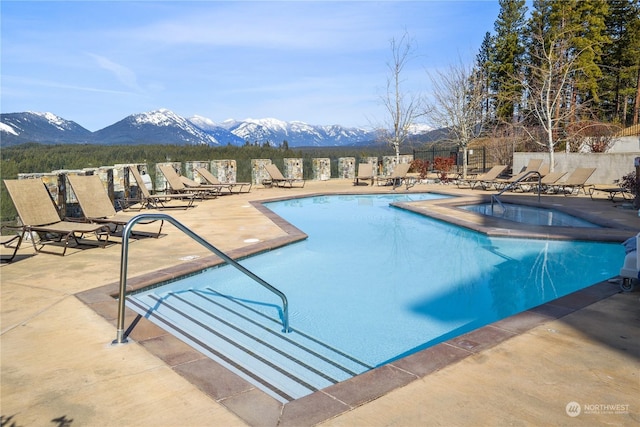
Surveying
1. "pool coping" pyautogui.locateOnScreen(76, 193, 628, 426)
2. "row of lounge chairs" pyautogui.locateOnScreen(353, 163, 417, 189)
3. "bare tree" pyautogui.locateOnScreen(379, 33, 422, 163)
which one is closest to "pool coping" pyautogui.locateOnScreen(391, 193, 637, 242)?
"pool coping" pyautogui.locateOnScreen(76, 193, 628, 426)

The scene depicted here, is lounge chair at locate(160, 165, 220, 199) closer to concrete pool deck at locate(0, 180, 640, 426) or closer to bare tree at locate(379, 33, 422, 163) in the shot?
concrete pool deck at locate(0, 180, 640, 426)

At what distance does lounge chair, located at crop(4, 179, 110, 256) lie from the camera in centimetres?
627

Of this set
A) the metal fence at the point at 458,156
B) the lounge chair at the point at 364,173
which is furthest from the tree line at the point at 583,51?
the lounge chair at the point at 364,173

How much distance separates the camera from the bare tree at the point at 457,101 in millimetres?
22422

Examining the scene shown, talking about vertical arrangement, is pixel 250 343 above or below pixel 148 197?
below

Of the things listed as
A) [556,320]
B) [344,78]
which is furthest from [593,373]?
[344,78]

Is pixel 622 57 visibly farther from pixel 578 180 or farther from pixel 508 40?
pixel 578 180

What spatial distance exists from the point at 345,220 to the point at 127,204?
211 inches

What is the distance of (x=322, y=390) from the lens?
267 cm

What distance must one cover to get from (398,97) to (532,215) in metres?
13.8

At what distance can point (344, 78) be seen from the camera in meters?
36.1

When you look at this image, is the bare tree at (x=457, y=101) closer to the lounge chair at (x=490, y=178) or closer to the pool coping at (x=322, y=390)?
the lounge chair at (x=490, y=178)

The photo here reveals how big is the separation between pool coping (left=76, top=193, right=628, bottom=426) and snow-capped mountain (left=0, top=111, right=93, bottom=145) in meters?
171

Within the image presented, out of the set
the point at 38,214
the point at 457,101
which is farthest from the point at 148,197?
the point at 457,101
